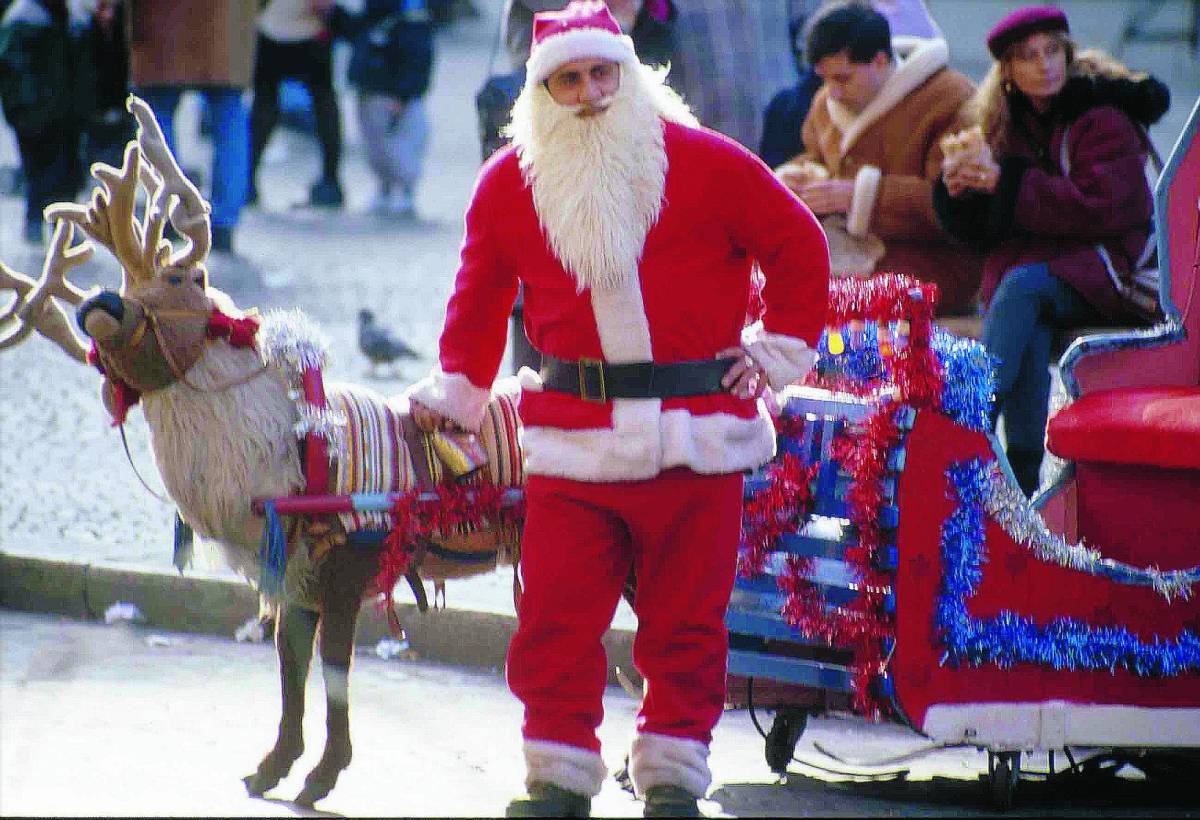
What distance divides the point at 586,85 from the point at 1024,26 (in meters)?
2.47

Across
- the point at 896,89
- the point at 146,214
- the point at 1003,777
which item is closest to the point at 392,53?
the point at 896,89

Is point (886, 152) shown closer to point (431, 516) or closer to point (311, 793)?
point (431, 516)

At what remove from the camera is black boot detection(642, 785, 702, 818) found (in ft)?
14.5

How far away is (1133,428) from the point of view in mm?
4719

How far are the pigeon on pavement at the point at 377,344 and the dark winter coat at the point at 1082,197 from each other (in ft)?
9.95

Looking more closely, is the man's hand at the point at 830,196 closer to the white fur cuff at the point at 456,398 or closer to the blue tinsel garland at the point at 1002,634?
the blue tinsel garland at the point at 1002,634

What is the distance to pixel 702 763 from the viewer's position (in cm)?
448

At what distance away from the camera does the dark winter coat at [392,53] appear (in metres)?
13.6

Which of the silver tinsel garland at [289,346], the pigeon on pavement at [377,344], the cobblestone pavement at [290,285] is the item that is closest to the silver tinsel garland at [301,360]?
the silver tinsel garland at [289,346]

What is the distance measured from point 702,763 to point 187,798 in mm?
1182

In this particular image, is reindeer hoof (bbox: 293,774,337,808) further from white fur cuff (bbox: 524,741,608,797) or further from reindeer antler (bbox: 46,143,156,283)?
reindeer antler (bbox: 46,143,156,283)

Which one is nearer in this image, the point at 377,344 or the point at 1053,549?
the point at 1053,549

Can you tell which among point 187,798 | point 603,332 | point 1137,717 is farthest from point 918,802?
point 187,798

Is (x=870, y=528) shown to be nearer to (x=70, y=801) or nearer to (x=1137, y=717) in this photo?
(x=1137, y=717)
